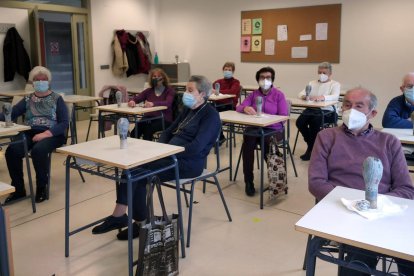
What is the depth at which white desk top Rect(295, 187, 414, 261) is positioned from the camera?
130 centimetres

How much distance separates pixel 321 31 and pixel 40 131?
5024 mm

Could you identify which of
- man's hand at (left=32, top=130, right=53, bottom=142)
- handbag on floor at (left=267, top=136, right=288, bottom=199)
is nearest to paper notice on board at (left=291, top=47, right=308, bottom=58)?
handbag on floor at (left=267, top=136, right=288, bottom=199)

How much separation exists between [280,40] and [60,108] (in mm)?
4802

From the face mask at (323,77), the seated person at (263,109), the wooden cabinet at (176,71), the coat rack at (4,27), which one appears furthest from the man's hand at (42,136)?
the wooden cabinet at (176,71)

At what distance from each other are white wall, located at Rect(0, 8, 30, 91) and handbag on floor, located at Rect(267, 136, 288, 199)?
4929 mm

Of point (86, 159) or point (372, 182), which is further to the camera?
point (86, 159)

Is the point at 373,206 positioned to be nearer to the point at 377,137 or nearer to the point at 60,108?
the point at 377,137

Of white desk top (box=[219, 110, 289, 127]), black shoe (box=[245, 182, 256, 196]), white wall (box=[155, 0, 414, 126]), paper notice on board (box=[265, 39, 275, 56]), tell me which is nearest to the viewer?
white desk top (box=[219, 110, 289, 127])

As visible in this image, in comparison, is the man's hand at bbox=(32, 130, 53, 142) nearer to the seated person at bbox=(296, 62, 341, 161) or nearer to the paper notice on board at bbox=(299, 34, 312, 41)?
the seated person at bbox=(296, 62, 341, 161)

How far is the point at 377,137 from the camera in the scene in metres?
2.03

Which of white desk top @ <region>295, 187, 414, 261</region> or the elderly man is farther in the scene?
the elderly man

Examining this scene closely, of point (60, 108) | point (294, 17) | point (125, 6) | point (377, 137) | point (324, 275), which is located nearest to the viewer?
point (377, 137)

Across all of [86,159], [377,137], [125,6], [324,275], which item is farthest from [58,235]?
[125,6]

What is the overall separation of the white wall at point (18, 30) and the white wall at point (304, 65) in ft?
Result: 10.2
